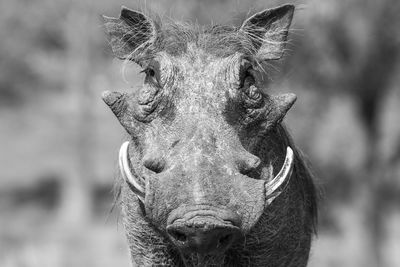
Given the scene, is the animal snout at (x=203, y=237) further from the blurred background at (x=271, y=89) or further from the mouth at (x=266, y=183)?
the blurred background at (x=271, y=89)

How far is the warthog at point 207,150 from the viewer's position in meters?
3.80

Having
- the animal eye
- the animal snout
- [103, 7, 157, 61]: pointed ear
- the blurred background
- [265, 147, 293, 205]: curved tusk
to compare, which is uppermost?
[103, 7, 157, 61]: pointed ear

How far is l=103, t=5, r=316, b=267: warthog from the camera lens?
3.80m

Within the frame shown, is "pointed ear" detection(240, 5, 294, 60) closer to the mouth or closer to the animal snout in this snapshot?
the mouth

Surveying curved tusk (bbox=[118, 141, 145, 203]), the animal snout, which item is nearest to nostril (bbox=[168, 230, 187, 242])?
the animal snout

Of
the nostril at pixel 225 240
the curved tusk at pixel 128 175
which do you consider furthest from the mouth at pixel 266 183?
the nostril at pixel 225 240

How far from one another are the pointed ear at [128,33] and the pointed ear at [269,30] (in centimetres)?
48

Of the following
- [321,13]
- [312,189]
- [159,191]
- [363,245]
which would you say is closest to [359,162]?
[363,245]

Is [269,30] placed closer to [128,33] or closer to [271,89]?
[128,33]

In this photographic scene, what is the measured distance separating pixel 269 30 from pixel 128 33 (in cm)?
69

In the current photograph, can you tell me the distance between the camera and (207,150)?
3967 mm

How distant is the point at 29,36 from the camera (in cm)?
2011

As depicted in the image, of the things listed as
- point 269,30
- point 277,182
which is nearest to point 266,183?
point 277,182

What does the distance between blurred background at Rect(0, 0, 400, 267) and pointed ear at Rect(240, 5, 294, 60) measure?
58 cm
